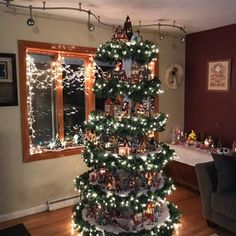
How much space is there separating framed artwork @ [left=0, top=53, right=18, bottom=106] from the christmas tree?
1.25 meters

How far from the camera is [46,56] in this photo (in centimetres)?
372

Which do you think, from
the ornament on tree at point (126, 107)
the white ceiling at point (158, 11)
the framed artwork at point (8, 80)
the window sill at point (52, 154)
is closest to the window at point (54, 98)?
the window sill at point (52, 154)

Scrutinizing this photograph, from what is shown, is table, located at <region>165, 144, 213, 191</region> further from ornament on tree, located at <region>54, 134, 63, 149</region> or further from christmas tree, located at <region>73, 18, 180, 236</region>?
ornament on tree, located at <region>54, 134, 63, 149</region>

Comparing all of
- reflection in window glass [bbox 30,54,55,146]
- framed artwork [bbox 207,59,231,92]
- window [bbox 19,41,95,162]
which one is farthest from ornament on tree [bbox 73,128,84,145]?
framed artwork [bbox 207,59,231,92]

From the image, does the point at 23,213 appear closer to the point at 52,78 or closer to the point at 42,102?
the point at 42,102

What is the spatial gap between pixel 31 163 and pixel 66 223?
855 millimetres

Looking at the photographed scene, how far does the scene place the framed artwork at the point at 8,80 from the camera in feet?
10.3

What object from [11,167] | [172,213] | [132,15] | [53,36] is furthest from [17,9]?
[172,213]

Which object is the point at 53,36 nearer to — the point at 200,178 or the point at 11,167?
the point at 11,167

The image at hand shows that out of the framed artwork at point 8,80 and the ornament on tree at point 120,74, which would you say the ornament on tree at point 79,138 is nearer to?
the framed artwork at point 8,80

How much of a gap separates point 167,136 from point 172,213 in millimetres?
2272

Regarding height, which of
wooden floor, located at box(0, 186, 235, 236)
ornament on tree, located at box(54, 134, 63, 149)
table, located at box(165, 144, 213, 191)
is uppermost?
ornament on tree, located at box(54, 134, 63, 149)

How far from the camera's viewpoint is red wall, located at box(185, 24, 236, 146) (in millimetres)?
4145

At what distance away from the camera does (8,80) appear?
126 inches
